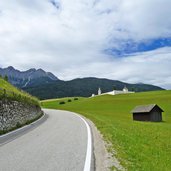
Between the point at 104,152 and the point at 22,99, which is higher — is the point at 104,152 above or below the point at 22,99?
below

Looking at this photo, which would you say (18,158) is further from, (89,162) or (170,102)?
(170,102)

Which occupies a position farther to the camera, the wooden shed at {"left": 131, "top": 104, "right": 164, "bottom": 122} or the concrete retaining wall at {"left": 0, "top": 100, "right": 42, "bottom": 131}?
the wooden shed at {"left": 131, "top": 104, "right": 164, "bottom": 122}

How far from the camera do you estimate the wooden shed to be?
2496 inches

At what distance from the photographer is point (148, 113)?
64625mm

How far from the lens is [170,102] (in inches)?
3620

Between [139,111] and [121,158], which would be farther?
[139,111]

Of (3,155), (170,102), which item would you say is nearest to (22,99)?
(3,155)

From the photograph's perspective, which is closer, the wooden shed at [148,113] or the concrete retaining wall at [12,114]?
the concrete retaining wall at [12,114]

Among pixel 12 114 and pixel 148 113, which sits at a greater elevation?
pixel 12 114

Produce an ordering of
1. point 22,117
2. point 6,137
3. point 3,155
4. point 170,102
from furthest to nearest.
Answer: point 170,102
point 22,117
point 6,137
point 3,155

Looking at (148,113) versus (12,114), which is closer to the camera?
(12,114)

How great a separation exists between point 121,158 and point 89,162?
1337 millimetres

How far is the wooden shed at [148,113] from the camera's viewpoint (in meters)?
63.4

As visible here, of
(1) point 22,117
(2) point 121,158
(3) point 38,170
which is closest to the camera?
(3) point 38,170
